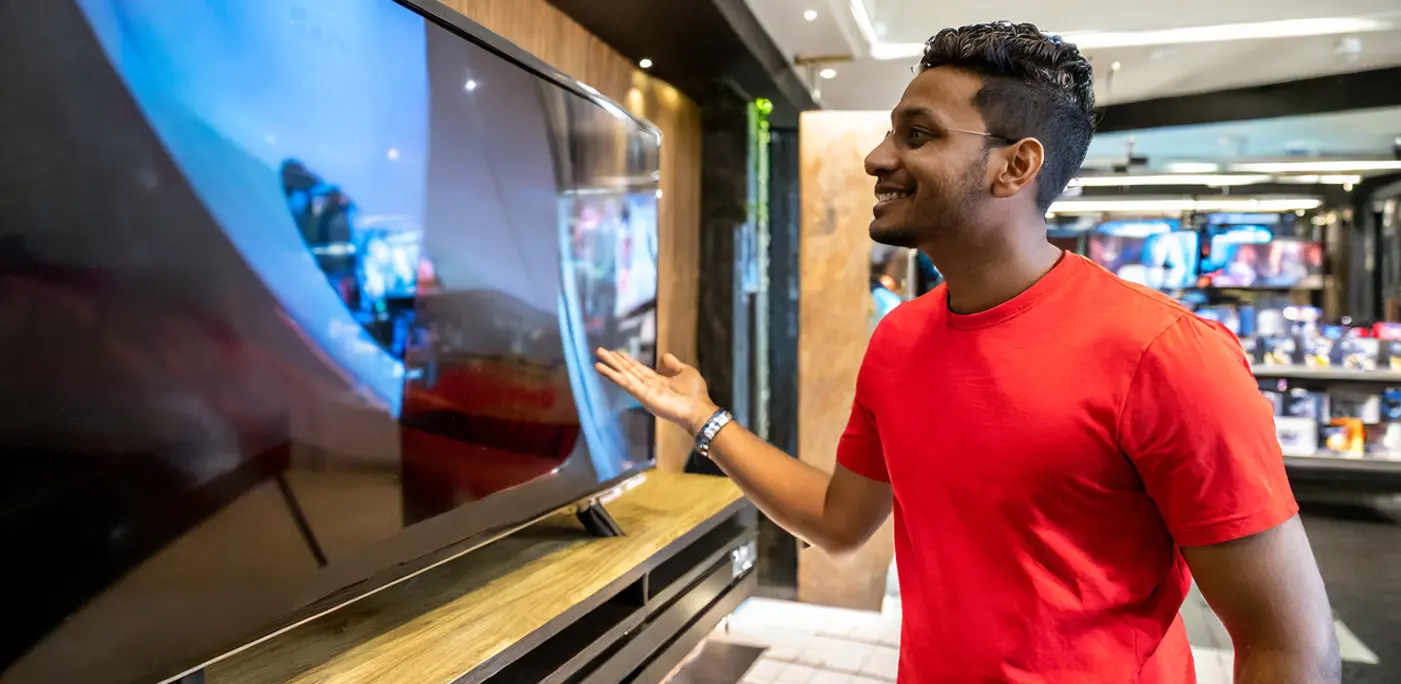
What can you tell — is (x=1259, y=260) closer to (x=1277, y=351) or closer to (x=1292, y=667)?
(x=1277, y=351)

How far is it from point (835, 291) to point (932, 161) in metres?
2.26

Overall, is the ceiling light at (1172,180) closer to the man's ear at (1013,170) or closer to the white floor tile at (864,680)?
the white floor tile at (864,680)

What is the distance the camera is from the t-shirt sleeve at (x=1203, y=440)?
0.86m

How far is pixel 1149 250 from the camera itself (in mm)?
3549

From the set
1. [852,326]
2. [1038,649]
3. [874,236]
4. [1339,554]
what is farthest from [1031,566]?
[1339,554]

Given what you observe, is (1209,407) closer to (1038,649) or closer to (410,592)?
(1038,649)

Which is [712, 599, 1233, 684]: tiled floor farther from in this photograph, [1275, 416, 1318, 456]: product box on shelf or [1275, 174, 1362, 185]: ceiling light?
[1275, 174, 1362, 185]: ceiling light

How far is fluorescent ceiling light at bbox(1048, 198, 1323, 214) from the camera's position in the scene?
3.47m

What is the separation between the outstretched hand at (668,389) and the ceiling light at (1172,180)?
99.4 inches

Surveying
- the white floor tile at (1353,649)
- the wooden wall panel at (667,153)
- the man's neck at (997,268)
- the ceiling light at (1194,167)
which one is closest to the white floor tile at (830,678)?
the wooden wall panel at (667,153)

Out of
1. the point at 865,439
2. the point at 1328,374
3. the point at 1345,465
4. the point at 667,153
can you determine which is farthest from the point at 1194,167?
the point at 865,439

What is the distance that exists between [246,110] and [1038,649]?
1.19 meters

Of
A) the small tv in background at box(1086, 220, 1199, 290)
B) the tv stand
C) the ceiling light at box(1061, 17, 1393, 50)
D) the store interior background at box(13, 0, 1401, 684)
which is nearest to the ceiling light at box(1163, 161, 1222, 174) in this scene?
the store interior background at box(13, 0, 1401, 684)

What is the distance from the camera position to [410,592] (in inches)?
65.7
